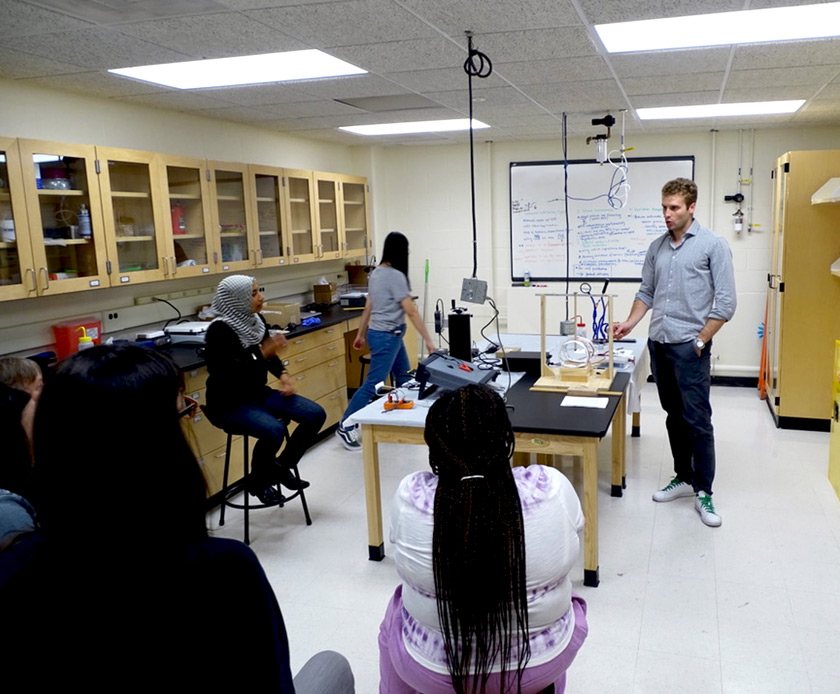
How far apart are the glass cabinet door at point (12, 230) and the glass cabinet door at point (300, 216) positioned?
7.05ft

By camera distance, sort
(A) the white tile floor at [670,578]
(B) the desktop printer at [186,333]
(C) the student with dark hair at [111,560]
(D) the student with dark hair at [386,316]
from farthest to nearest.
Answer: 1. (D) the student with dark hair at [386,316]
2. (B) the desktop printer at [186,333]
3. (A) the white tile floor at [670,578]
4. (C) the student with dark hair at [111,560]

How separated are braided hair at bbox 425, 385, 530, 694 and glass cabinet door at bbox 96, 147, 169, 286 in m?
2.66

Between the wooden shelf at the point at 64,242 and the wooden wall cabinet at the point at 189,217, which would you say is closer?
the wooden shelf at the point at 64,242

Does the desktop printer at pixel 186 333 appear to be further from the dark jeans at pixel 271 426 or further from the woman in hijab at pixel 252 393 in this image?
the dark jeans at pixel 271 426

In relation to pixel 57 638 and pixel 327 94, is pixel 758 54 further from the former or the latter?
pixel 57 638

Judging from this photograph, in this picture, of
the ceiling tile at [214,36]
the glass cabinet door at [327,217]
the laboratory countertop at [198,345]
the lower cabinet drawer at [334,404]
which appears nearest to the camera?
the ceiling tile at [214,36]

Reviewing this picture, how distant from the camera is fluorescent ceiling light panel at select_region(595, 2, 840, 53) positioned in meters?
2.71

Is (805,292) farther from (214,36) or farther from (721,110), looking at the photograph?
(214,36)

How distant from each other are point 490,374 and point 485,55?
4.65 ft

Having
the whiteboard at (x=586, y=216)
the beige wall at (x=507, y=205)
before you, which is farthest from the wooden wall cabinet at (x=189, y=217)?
the whiteboard at (x=586, y=216)

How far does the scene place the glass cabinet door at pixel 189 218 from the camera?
4062 millimetres

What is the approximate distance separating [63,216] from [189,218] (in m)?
0.90

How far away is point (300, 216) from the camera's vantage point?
535cm

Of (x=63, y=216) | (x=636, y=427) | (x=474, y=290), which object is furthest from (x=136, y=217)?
(x=636, y=427)
